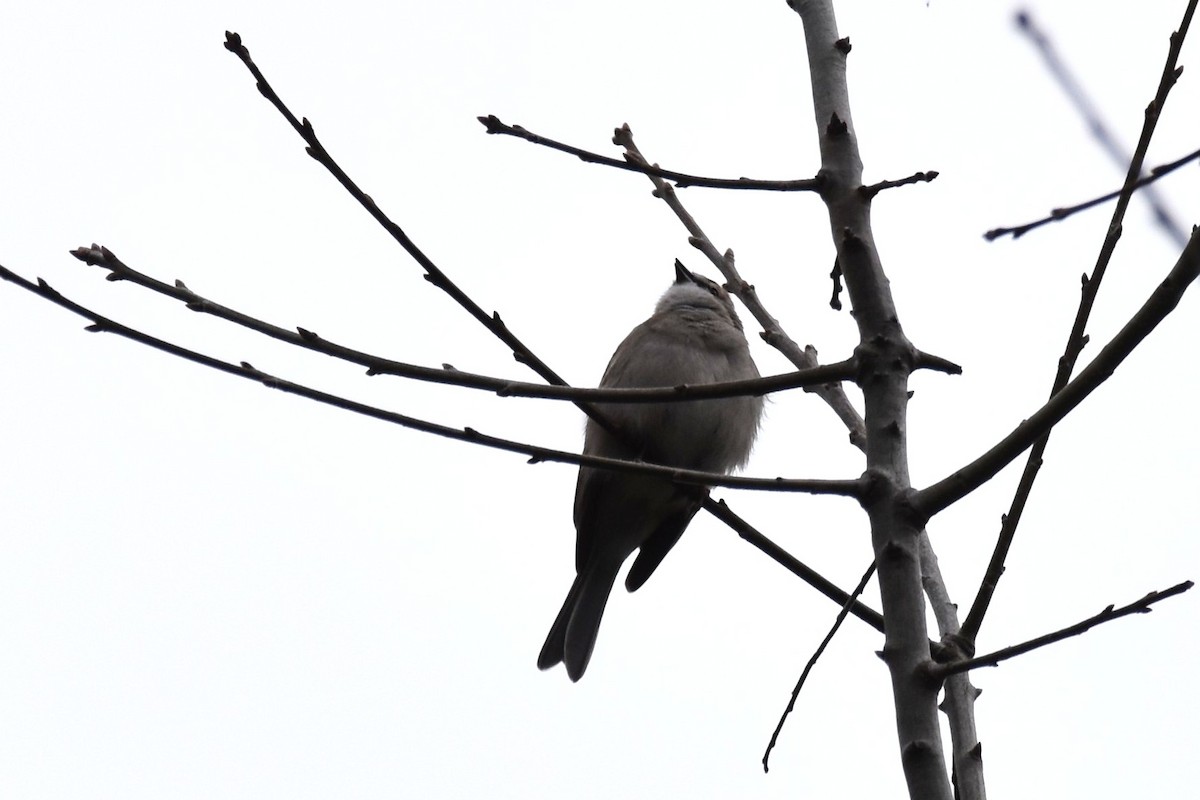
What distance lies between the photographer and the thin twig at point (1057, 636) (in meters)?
2.57

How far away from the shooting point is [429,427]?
2.61 metres

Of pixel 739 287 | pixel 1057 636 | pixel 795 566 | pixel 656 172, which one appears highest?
pixel 739 287

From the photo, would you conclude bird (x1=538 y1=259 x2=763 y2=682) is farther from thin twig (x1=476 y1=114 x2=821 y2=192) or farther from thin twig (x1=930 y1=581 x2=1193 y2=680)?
thin twig (x1=930 y1=581 x2=1193 y2=680)

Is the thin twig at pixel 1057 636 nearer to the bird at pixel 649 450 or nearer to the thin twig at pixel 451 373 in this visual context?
the thin twig at pixel 451 373

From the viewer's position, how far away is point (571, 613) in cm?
623

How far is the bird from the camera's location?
5891 millimetres

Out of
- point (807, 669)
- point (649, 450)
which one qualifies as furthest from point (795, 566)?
point (649, 450)

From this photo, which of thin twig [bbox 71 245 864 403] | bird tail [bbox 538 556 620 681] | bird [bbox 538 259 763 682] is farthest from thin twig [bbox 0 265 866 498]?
bird tail [bbox 538 556 620 681]

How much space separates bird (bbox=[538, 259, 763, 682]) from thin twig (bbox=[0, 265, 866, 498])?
2.88 m

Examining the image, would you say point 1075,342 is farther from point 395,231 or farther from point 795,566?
point 395,231

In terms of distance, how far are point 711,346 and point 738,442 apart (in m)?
0.48

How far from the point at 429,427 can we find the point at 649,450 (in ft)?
11.1

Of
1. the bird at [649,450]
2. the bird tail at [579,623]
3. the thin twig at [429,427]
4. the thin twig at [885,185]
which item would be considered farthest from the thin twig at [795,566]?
the bird tail at [579,623]

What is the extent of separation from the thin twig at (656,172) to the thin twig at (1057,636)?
3.95 ft
